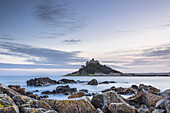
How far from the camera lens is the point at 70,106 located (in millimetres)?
6602

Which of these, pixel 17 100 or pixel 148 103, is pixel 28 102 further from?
pixel 148 103

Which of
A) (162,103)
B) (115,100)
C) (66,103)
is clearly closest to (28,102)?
(66,103)

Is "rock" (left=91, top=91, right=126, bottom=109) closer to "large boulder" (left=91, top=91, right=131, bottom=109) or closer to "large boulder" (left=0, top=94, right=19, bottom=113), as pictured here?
"large boulder" (left=91, top=91, right=131, bottom=109)

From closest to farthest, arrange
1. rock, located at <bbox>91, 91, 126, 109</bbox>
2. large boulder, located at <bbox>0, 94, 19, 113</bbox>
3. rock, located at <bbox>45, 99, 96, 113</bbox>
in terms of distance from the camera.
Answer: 1. large boulder, located at <bbox>0, 94, 19, 113</bbox>
2. rock, located at <bbox>45, 99, 96, 113</bbox>
3. rock, located at <bbox>91, 91, 126, 109</bbox>

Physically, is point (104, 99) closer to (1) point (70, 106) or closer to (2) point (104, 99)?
(2) point (104, 99)

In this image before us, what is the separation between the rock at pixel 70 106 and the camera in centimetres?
654

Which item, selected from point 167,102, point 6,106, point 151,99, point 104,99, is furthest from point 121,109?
point 6,106

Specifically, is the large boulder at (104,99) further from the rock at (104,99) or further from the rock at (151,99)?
the rock at (151,99)

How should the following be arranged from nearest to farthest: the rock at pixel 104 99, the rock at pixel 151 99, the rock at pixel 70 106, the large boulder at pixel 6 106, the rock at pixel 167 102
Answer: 1. the large boulder at pixel 6 106
2. the rock at pixel 70 106
3. the rock at pixel 167 102
4. the rock at pixel 104 99
5. the rock at pixel 151 99

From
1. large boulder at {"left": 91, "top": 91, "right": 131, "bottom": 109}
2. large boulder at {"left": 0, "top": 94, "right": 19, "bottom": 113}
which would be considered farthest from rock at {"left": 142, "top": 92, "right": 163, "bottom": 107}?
large boulder at {"left": 0, "top": 94, "right": 19, "bottom": 113}

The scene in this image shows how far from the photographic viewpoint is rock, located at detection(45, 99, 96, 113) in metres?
6.54

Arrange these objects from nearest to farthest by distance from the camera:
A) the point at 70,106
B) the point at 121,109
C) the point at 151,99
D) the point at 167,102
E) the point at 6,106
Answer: the point at 6,106
the point at 70,106
the point at 121,109
the point at 167,102
the point at 151,99

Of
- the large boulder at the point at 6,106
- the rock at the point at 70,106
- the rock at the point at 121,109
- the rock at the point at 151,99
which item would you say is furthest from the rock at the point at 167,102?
the large boulder at the point at 6,106

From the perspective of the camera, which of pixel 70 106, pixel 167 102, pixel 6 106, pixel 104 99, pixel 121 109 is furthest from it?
pixel 104 99
